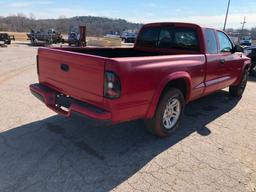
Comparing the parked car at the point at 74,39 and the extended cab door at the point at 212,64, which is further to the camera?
the parked car at the point at 74,39

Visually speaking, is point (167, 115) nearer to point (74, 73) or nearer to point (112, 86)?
point (112, 86)

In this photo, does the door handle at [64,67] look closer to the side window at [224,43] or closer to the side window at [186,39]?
the side window at [186,39]

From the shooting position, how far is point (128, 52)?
5992mm

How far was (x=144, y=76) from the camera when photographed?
3521 millimetres

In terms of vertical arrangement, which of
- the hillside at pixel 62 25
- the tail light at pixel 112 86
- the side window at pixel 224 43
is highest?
the side window at pixel 224 43

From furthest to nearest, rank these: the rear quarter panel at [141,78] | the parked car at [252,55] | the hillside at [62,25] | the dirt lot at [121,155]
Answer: the hillside at [62,25], the parked car at [252,55], the rear quarter panel at [141,78], the dirt lot at [121,155]

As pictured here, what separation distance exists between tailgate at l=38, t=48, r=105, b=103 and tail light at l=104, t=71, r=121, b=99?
0.24ft

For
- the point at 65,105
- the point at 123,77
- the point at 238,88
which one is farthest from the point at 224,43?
the point at 65,105

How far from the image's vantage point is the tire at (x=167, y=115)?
4077 millimetres

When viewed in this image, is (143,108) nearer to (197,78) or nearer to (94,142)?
(94,142)

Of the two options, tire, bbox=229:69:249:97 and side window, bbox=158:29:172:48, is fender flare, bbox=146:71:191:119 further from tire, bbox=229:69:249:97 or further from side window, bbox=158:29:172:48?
tire, bbox=229:69:249:97

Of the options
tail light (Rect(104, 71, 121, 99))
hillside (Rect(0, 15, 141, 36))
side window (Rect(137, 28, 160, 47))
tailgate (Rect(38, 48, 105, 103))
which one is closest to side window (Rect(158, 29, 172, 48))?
side window (Rect(137, 28, 160, 47))

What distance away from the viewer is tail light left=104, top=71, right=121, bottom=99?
10.6 feet

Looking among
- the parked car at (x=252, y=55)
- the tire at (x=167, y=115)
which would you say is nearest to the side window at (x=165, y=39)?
the tire at (x=167, y=115)
